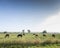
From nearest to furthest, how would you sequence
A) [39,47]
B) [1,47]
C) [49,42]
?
[1,47], [39,47], [49,42]

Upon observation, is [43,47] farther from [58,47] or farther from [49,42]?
[49,42]

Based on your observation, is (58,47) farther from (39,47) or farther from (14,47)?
(14,47)

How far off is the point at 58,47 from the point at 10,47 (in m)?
7.45

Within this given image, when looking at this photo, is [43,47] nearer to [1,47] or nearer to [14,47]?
[14,47]

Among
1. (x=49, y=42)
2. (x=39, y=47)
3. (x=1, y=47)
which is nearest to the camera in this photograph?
(x=1, y=47)

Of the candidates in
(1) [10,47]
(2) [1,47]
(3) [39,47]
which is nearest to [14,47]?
(1) [10,47]

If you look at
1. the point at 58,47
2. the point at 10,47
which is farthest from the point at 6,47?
the point at 58,47

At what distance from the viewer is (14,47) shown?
20.2 meters

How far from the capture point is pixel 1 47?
64.8ft

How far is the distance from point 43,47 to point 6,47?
5.61m

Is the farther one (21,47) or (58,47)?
(58,47)

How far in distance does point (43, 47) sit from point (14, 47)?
4.48 metres

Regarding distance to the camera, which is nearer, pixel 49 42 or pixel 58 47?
pixel 58 47

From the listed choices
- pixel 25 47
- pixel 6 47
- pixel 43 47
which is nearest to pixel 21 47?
pixel 25 47
